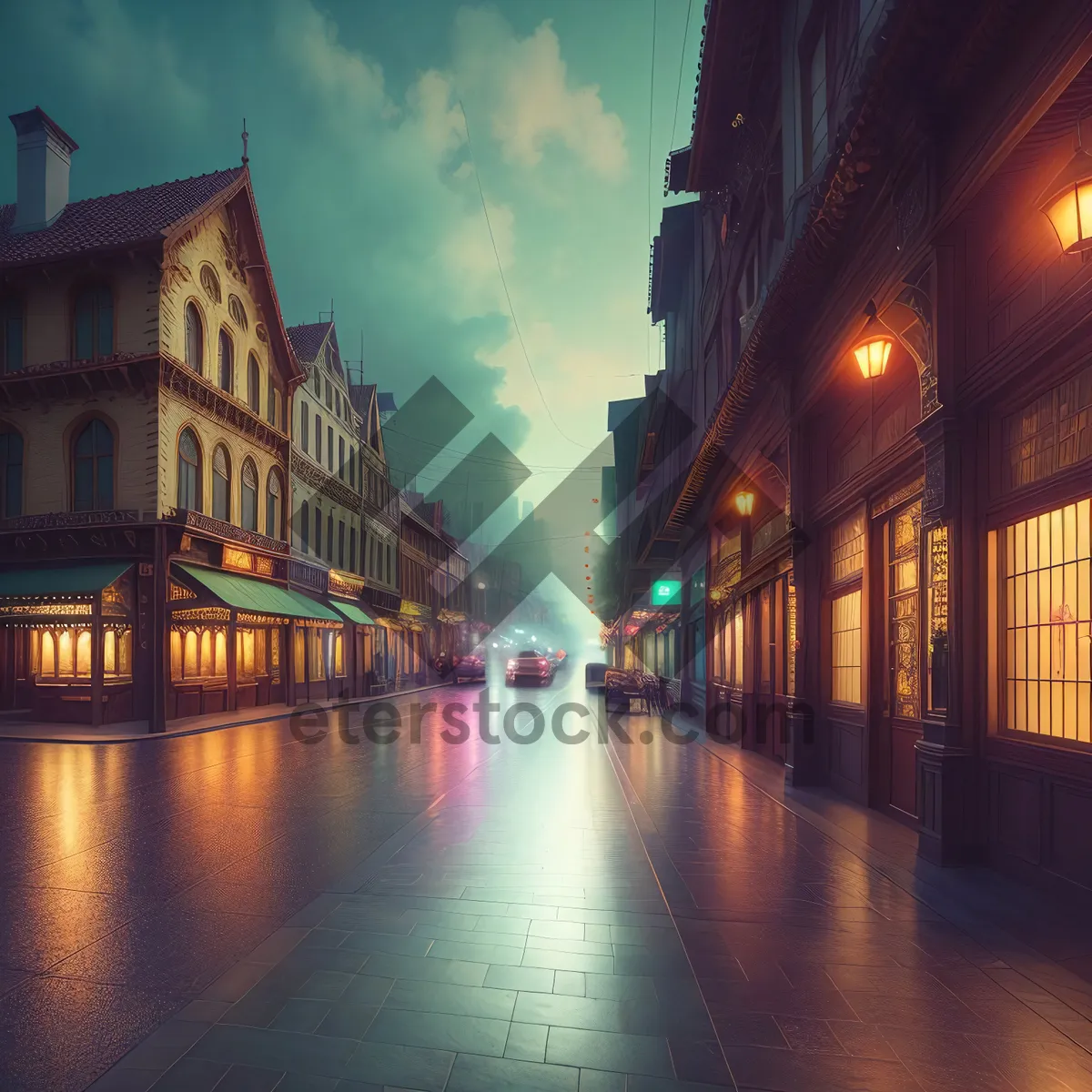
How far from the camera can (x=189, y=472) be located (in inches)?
891

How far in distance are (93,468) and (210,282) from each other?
21.8ft

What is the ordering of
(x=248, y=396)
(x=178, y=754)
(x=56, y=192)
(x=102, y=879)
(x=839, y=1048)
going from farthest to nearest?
(x=248, y=396), (x=56, y=192), (x=178, y=754), (x=102, y=879), (x=839, y=1048)

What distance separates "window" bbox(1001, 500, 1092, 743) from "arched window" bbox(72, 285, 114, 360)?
22.5 m

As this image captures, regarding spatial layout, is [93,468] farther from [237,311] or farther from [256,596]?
[237,311]

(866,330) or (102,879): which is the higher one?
(866,330)

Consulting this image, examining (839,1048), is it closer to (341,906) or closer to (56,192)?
(341,906)

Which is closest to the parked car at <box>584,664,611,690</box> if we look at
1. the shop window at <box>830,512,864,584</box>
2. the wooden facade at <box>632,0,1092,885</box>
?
the wooden facade at <box>632,0,1092,885</box>

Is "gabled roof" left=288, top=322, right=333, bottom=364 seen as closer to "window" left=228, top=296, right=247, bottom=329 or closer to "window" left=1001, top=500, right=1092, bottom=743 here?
"window" left=228, top=296, right=247, bottom=329

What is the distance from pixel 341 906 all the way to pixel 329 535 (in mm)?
28349

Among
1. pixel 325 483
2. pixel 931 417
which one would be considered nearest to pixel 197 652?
pixel 325 483

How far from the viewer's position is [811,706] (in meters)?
11.1

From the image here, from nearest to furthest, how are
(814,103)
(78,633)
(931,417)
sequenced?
(931,417) < (814,103) < (78,633)

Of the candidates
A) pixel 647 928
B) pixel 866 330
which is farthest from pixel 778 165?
pixel 647 928

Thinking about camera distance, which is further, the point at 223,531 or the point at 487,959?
the point at 223,531
